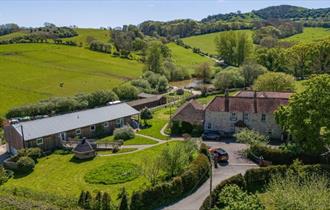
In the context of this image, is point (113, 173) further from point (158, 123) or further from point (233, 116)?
point (158, 123)

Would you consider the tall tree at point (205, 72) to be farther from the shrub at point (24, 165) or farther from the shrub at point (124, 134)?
the shrub at point (24, 165)

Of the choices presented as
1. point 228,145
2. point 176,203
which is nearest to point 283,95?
point 228,145

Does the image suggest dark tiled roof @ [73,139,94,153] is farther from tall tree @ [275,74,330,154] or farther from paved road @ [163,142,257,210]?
tall tree @ [275,74,330,154]

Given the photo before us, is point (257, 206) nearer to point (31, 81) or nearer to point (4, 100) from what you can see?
point (4, 100)

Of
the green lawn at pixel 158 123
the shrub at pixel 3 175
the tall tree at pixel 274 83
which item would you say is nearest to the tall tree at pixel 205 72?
the green lawn at pixel 158 123

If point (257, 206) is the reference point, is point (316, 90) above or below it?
above

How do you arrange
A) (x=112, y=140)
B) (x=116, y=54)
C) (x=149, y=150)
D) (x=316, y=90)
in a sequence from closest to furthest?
(x=316, y=90) < (x=149, y=150) < (x=112, y=140) < (x=116, y=54)
